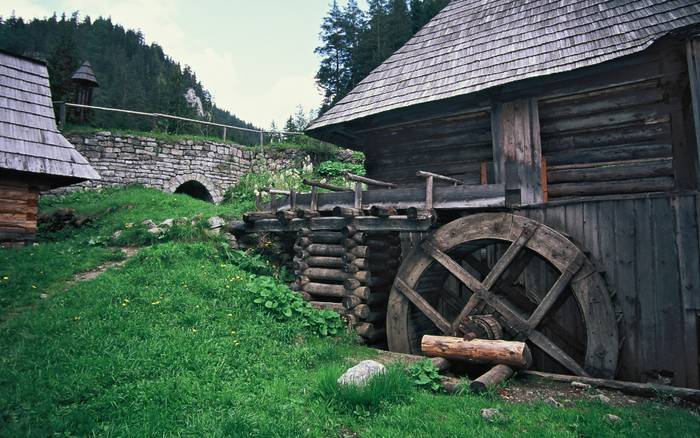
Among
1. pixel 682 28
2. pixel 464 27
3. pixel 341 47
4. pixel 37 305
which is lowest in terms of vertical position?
pixel 37 305

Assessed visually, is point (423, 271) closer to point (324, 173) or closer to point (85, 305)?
point (85, 305)

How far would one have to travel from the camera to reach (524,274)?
6844mm

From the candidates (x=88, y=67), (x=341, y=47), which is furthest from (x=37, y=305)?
(x=341, y=47)

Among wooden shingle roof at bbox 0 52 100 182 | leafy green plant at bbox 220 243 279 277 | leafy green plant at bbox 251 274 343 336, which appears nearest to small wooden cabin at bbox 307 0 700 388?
leafy green plant at bbox 220 243 279 277

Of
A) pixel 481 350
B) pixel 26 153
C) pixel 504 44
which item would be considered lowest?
pixel 481 350

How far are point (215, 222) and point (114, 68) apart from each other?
4337cm

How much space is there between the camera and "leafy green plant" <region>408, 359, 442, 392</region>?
184 inches

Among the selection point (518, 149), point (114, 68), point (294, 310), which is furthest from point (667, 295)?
point (114, 68)

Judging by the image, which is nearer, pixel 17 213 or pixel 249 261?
pixel 249 261

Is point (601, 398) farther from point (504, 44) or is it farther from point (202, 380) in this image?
point (504, 44)

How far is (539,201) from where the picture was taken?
21.7 feet

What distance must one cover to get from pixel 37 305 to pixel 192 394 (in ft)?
13.1

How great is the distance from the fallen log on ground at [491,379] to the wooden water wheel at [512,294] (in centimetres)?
73

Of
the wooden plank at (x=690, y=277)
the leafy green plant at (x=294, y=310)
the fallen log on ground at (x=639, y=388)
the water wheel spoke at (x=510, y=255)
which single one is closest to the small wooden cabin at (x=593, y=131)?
the wooden plank at (x=690, y=277)
